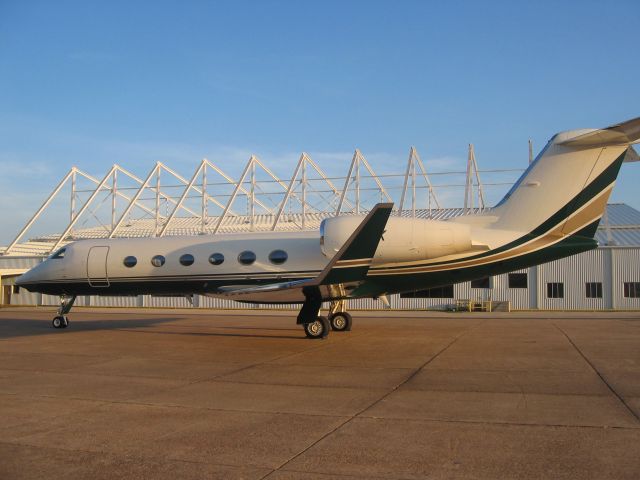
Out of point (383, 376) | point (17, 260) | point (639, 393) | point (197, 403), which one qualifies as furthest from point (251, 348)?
point (17, 260)

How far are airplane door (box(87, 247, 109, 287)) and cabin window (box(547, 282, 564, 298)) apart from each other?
23774 mm

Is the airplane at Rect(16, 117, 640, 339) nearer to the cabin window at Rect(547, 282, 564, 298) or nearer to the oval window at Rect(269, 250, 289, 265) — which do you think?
the oval window at Rect(269, 250, 289, 265)

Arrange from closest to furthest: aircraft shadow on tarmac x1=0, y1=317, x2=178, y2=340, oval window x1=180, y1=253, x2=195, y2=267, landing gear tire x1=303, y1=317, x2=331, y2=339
Answer: landing gear tire x1=303, y1=317, x2=331, y2=339 → oval window x1=180, y1=253, x2=195, y2=267 → aircraft shadow on tarmac x1=0, y1=317, x2=178, y2=340

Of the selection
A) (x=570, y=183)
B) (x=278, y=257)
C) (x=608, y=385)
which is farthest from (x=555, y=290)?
(x=608, y=385)

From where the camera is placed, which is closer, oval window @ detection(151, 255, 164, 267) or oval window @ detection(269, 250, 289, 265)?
oval window @ detection(269, 250, 289, 265)

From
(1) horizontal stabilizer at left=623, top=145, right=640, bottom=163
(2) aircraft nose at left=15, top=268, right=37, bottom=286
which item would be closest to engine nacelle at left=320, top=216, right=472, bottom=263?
(1) horizontal stabilizer at left=623, top=145, right=640, bottom=163

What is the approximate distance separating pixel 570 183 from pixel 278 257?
8.42 m

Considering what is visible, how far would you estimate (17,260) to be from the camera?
41.4m

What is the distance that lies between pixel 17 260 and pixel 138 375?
1400 inches

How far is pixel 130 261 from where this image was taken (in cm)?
1934

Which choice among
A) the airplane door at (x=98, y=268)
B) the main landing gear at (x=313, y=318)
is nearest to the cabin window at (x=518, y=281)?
the main landing gear at (x=313, y=318)

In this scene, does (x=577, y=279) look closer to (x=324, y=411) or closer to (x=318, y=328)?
(x=318, y=328)

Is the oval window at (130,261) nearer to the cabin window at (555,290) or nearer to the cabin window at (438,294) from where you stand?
the cabin window at (438,294)

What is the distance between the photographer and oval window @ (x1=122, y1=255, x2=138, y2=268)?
63.3 feet
